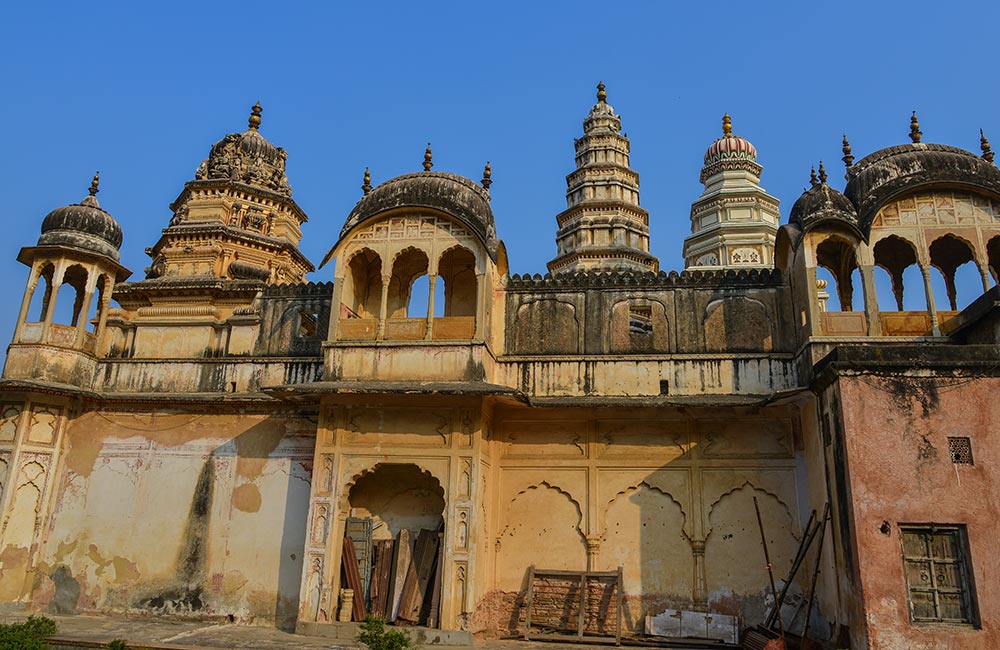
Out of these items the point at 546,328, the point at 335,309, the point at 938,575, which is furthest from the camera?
the point at 546,328

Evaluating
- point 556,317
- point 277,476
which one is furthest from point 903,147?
point 277,476

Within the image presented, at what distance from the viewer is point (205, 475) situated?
14.1 meters

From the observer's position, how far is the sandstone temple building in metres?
12.6

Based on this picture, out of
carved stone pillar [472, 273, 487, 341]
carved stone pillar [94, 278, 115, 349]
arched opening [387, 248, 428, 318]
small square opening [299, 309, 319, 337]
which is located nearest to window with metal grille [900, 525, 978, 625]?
carved stone pillar [472, 273, 487, 341]

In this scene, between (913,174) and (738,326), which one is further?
(738,326)

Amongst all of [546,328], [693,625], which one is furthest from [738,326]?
[693,625]

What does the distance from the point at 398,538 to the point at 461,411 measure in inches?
95.9

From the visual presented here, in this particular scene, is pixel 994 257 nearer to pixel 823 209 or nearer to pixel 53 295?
pixel 823 209

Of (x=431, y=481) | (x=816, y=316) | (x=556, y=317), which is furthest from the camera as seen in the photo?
(x=556, y=317)

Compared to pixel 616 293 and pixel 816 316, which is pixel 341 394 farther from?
pixel 816 316

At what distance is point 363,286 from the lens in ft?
50.4

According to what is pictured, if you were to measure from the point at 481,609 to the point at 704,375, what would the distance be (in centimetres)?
548

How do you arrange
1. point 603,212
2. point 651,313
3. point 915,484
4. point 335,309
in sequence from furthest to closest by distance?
point 603,212
point 651,313
point 335,309
point 915,484

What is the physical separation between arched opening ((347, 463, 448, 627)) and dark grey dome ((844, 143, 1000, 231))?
28.4 feet
